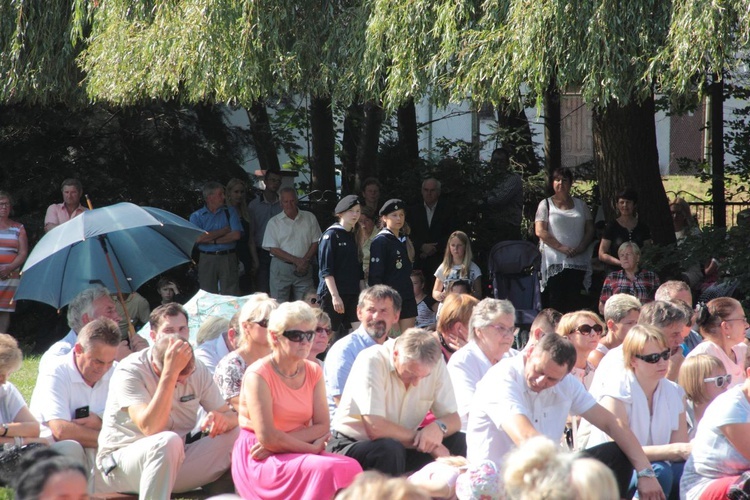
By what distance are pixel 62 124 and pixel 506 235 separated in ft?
18.7

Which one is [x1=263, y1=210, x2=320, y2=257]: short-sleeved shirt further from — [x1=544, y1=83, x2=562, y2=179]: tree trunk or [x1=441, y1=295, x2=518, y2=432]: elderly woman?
[x1=544, y1=83, x2=562, y2=179]: tree trunk

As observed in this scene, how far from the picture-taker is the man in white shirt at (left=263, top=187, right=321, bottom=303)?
10680 mm

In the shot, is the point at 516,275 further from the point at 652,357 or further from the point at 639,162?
the point at 652,357

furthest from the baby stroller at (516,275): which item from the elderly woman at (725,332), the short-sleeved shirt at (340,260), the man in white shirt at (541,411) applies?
the man in white shirt at (541,411)

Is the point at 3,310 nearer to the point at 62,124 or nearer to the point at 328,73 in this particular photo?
the point at 62,124

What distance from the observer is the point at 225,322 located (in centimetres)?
696

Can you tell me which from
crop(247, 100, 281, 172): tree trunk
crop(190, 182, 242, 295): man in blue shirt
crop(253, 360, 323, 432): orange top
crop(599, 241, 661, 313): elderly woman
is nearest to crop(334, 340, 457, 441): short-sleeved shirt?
crop(253, 360, 323, 432): orange top

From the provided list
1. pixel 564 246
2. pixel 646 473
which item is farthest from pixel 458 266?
pixel 646 473

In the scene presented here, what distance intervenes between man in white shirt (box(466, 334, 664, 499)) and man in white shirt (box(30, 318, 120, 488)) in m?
2.09

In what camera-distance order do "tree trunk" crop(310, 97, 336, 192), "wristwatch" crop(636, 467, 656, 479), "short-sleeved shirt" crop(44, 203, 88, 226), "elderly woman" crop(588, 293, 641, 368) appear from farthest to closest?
"tree trunk" crop(310, 97, 336, 192) < "short-sleeved shirt" crop(44, 203, 88, 226) < "elderly woman" crop(588, 293, 641, 368) < "wristwatch" crop(636, 467, 656, 479)

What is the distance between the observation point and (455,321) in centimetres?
679

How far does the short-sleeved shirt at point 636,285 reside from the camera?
30.8 feet

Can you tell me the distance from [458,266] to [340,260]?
139 centimetres

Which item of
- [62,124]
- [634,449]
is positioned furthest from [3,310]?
[634,449]
